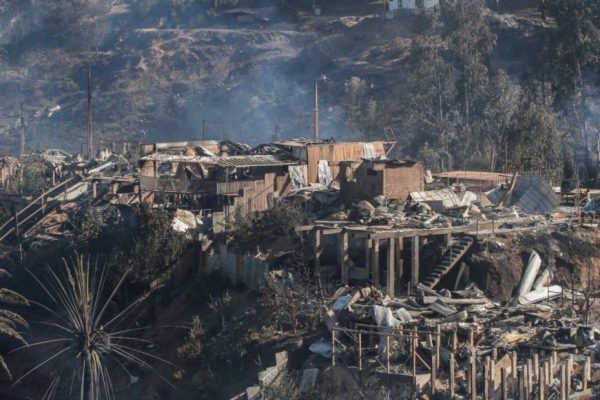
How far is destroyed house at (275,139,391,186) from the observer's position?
25734 millimetres

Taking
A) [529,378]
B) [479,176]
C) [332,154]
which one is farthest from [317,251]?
[479,176]

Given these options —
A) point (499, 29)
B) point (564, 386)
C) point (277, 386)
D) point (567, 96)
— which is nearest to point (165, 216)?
point (277, 386)

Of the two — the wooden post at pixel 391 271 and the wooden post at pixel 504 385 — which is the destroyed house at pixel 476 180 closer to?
the wooden post at pixel 391 271

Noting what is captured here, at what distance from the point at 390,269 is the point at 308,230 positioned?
1.92m

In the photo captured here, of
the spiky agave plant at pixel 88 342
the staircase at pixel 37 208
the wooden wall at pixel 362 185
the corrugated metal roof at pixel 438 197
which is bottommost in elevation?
the spiky agave plant at pixel 88 342

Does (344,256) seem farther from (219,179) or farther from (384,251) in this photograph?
(219,179)

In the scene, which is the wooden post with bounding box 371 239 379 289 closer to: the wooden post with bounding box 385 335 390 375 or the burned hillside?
the burned hillside

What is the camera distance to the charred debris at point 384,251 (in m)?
15.4

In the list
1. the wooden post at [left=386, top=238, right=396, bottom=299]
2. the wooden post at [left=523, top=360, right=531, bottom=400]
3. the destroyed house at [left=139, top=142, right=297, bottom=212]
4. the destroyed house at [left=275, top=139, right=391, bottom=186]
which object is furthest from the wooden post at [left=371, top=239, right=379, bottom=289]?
the destroyed house at [left=275, top=139, right=391, bottom=186]

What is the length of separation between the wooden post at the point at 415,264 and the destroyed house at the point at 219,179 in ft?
17.3

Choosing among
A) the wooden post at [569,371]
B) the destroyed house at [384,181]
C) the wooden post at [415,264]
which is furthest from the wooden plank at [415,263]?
the wooden post at [569,371]

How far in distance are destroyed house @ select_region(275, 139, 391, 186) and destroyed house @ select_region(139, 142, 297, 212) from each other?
36 cm

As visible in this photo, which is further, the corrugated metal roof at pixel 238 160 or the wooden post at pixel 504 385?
the corrugated metal roof at pixel 238 160

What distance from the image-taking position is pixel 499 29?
46.2 metres
